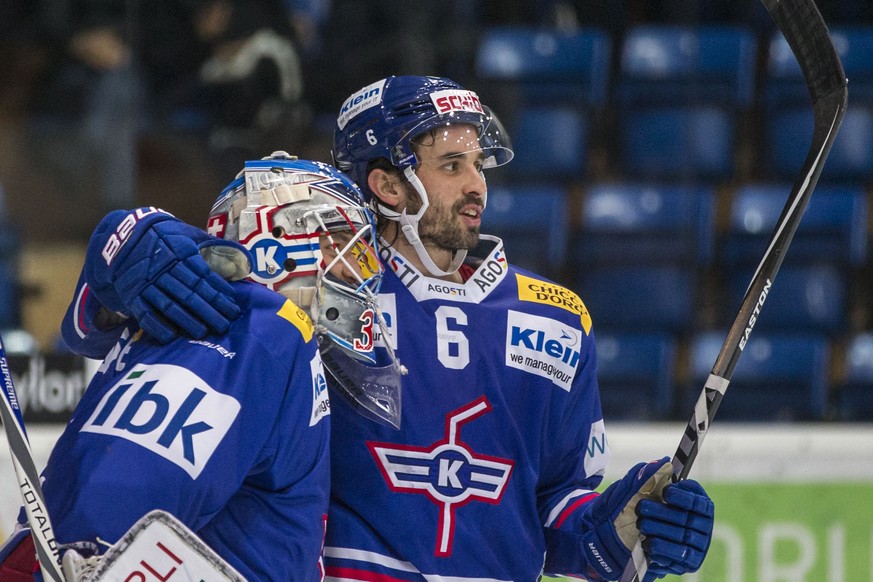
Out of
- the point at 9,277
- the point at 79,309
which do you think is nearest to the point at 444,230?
the point at 79,309

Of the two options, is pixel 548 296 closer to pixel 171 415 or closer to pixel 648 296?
pixel 171 415

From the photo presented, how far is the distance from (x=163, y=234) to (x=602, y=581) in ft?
3.09

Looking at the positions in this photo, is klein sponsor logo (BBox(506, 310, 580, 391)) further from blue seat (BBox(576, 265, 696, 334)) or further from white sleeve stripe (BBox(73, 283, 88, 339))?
blue seat (BBox(576, 265, 696, 334))

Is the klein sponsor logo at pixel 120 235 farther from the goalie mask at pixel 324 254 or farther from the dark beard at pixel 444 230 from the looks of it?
the dark beard at pixel 444 230

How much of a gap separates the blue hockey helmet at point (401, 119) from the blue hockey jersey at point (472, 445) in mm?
159

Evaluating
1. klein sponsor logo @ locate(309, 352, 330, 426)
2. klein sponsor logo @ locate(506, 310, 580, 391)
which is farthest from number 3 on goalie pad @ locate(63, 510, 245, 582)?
klein sponsor logo @ locate(506, 310, 580, 391)

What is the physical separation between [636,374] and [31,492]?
2188 mm

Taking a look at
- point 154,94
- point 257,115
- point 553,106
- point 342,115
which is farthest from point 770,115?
point 342,115

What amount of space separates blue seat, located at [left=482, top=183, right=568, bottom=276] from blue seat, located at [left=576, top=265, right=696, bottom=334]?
0.11 metres

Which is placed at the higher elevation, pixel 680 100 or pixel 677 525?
pixel 680 100

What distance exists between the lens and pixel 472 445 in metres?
1.88

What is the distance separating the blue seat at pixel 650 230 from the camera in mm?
3412

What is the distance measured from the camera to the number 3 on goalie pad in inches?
52.2

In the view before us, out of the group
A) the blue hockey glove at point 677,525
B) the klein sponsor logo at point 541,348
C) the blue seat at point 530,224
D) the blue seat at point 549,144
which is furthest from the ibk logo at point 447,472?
the blue seat at point 549,144
